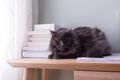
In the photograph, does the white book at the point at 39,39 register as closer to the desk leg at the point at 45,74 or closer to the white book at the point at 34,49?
the white book at the point at 34,49

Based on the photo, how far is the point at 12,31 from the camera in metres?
1.10

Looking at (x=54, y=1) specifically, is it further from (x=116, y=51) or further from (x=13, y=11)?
(x=116, y=51)

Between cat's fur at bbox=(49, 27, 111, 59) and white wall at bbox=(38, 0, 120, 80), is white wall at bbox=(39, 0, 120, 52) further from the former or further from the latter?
cat's fur at bbox=(49, 27, 111, 59)

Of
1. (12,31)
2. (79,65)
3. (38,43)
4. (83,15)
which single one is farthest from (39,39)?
(79,65)

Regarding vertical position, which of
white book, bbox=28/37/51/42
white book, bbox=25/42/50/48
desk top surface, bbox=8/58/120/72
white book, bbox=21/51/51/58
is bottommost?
desk top surface, bbox=8/58/120/72

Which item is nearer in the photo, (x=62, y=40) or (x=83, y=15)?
(x=62, y=40)

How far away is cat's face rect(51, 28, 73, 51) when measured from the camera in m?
0.96

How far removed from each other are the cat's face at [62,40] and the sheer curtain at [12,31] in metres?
0.25

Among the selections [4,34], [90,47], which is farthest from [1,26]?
[90,47]

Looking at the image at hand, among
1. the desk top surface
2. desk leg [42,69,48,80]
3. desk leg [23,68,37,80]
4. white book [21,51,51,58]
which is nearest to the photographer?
the desk top surface

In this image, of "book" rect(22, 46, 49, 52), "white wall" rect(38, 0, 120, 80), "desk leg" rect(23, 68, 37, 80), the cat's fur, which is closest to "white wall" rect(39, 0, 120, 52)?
"white wall" rect(38, 0, 120, 80)

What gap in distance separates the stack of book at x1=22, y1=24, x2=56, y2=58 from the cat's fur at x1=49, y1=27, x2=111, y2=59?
73mm

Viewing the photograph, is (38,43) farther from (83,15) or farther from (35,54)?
(83,15)

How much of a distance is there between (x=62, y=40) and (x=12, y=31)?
330 millimetres
